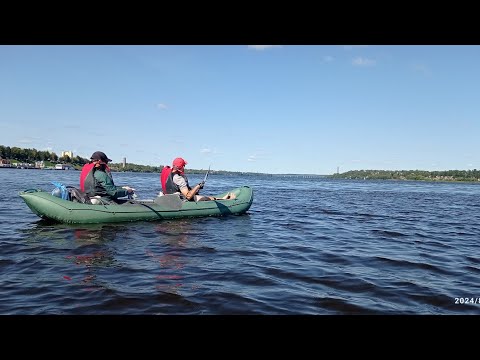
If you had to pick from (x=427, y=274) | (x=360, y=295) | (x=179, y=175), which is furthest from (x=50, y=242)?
(x=427, y=274)

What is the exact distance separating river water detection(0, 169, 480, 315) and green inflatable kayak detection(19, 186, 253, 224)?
1.12ft

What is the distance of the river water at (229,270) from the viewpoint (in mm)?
4863

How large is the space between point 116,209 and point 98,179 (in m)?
1.22

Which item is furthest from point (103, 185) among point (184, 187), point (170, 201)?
point (184, 187)

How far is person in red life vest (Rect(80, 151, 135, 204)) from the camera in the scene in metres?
11.0

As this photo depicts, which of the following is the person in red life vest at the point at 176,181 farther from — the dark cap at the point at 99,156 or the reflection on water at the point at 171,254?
the dark cap at the point at 99,156

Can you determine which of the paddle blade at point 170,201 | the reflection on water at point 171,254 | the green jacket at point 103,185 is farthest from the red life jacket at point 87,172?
the reflection on water at point 171,254

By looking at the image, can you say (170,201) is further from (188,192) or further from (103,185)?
(103,185)

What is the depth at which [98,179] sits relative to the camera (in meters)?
11.3

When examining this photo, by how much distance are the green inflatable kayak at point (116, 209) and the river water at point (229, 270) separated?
340 millimetres
